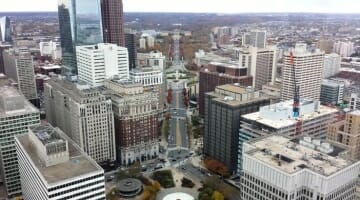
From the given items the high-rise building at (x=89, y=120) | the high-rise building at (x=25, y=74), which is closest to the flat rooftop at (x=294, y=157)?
the high-rise building at (x=89, y=120)

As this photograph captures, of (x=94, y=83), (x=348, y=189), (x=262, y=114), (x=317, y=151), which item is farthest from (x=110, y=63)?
(x=348, y=189)

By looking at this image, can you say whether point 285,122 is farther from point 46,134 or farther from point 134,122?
point 46,134

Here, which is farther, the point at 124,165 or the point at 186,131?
the point at 186,131

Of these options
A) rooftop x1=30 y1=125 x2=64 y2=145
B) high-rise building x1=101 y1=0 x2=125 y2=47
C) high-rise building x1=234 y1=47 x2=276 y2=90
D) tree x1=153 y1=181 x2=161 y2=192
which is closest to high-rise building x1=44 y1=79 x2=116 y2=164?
tree x1=153 y1=181 x2=161 y2=192

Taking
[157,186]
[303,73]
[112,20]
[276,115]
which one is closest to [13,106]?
[157,186]

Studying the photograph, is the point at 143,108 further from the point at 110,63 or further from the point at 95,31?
the point at 95,31

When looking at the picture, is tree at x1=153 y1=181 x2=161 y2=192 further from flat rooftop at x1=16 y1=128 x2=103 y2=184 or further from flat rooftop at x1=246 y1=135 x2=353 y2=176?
flat rooftop at x1=246 y1=135 x2=353 y2=176

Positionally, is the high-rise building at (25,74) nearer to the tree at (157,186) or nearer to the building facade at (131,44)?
the building facade at (131,44)
